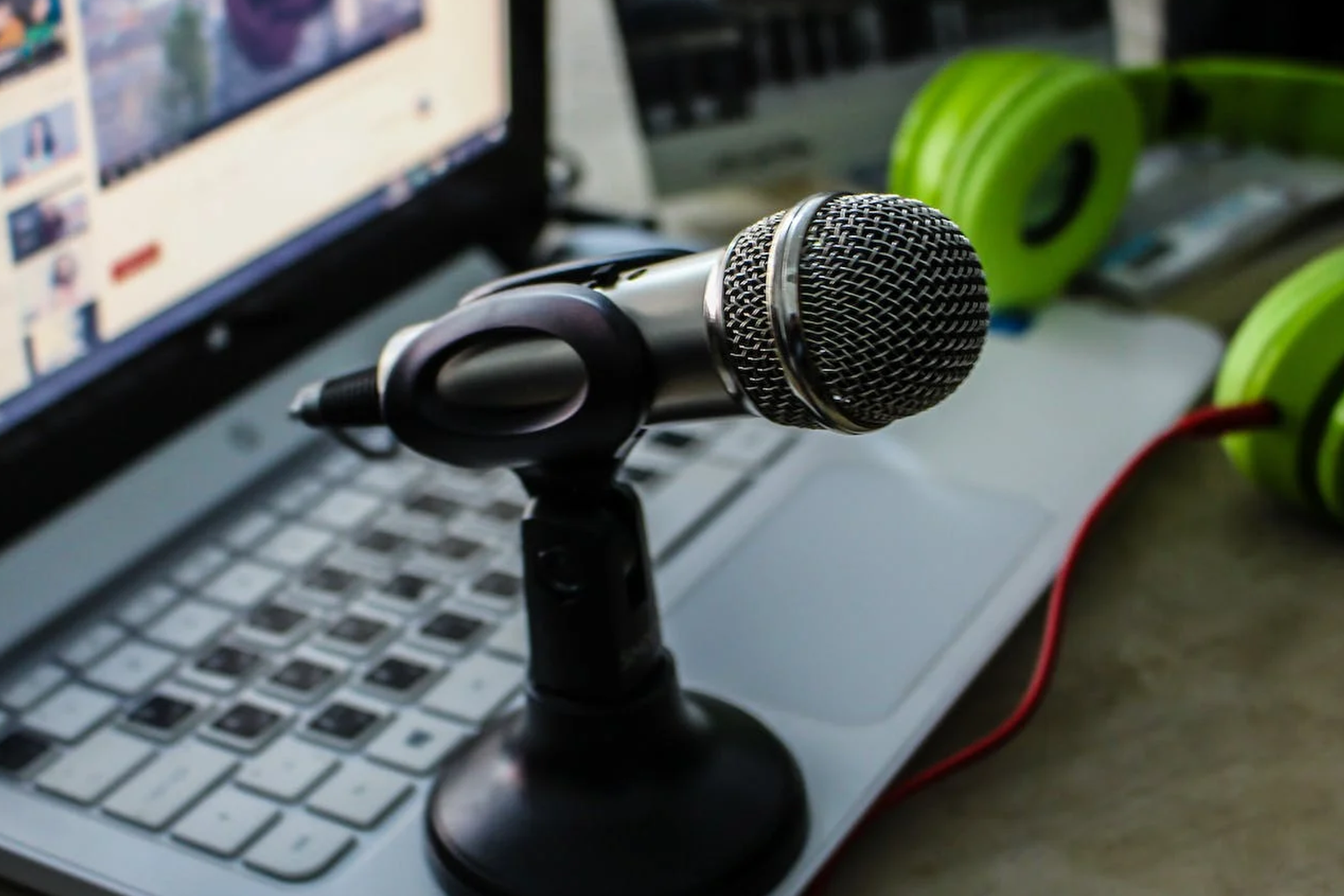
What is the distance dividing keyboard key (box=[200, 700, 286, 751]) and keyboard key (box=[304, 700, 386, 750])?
0.04ft

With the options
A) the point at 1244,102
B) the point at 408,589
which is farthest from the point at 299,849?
the point at 1244,102

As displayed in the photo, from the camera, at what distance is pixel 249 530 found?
1.96 ft

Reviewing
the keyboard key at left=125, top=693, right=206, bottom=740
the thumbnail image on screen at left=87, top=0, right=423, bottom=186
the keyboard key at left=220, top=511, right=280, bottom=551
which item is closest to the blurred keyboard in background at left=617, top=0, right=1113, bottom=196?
the thumbnail image on screen at left=87, top=0, right=423, bottom=186

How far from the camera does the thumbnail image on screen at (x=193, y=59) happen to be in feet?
1.73

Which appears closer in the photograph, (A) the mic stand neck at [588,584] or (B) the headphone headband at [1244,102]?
(A) the mic stand neck at [588,584]

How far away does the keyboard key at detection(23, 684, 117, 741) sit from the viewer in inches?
19.6

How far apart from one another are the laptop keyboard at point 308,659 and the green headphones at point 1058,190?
142 mm

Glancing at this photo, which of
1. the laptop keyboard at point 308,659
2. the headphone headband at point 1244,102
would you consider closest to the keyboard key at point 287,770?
the laptop keyboard at point 308,659

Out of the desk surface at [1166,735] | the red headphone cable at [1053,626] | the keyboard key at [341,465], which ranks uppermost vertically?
the keyboard key at [341,465]

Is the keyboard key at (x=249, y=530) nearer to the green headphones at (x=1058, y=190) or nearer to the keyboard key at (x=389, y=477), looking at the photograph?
the keyboard key at (x=389, y=477)

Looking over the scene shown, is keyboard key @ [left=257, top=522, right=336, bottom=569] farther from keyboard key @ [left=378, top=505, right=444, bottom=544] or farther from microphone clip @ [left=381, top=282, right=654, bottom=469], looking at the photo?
microphone clip @ [left=381, top=282, right=654, bottom=469]

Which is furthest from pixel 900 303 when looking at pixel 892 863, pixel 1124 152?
pixel 1124 152

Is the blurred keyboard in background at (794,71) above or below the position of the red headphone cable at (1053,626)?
above

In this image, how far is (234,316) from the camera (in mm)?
608
